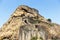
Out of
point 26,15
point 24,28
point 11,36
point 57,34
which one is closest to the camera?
point 24,28

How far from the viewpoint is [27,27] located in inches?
2026

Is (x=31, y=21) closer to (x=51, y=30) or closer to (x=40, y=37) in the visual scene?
(x=51, y=30)

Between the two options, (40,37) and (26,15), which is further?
(26,15)

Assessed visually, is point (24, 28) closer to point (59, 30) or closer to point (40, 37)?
point (40, 37)

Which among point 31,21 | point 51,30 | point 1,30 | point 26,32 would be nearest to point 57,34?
point 51,30

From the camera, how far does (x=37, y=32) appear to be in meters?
52.2

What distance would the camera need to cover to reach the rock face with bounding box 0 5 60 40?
5169cm

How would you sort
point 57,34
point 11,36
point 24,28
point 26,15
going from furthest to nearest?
point 26,15 → point 57,34 → point 11,36 → point 24,28

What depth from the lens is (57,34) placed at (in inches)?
2409

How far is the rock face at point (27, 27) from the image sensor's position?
51.7 meters

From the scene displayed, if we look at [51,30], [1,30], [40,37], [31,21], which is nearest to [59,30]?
[51,30]

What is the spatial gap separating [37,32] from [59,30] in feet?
47.5

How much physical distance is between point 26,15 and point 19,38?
15192 mm

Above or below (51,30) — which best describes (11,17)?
above
